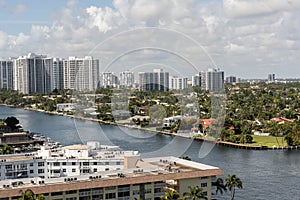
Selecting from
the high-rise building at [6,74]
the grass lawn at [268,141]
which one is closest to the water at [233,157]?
the grass lawn at [268,141]

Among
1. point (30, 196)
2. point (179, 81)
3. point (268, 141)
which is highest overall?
point (179, 81)

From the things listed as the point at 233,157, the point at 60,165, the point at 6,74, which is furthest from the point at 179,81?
the point at 6,74

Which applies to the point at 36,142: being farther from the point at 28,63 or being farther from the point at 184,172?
the point at 28,63

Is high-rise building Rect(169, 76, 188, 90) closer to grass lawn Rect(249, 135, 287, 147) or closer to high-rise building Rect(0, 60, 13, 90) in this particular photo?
grass lawn Rect(249, 135, 287, 147)

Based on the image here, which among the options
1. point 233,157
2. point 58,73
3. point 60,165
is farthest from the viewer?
point 58,73

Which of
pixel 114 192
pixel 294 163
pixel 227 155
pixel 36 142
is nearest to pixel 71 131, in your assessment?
pixel 36 142

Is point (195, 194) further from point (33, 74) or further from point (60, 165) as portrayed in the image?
point (33, 74)

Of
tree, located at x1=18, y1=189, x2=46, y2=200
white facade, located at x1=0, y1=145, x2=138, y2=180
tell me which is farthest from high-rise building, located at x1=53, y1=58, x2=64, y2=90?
tree, located at x1=18, y1=189, x2=46, y2=200
